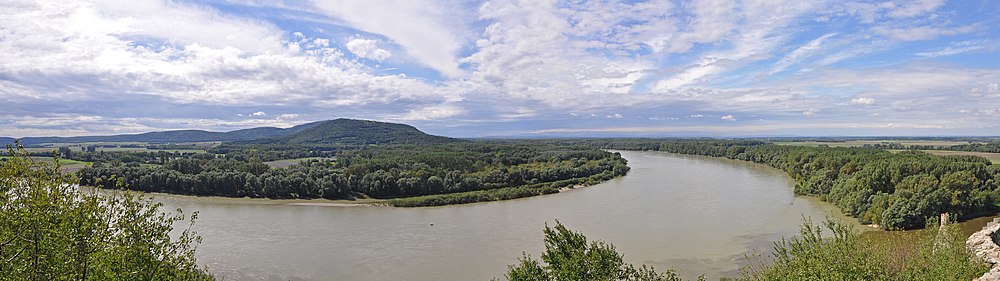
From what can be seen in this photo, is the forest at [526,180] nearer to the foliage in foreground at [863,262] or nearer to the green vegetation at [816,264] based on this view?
the foliage in foreground at [863,262]

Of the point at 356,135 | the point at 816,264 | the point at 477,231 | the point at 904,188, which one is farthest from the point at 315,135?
the point at 816,264

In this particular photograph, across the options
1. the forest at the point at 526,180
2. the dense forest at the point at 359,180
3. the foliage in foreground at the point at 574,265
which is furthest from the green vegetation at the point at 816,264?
the dense forest at the point at 359,180

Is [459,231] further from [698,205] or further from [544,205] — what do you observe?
[698,205]

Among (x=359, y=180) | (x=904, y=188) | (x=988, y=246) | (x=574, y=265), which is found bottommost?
(x=988, y=246)

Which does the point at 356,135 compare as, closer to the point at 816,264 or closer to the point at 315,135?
the point at 315,135

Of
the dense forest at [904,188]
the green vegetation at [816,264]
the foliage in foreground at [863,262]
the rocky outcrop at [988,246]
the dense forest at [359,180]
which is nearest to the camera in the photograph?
the foliage in foreground at [863,262]

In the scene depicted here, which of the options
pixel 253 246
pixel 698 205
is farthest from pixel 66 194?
pixel 698 205
